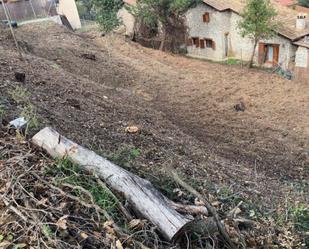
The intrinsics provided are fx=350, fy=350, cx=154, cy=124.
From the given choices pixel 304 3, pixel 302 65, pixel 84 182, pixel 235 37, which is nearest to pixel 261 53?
pixel 235 37

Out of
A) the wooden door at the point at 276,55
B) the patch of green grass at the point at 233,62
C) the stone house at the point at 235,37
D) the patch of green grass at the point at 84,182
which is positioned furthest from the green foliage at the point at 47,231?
the patch of green grass at the point at 233,62

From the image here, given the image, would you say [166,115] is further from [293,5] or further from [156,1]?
[293,5]

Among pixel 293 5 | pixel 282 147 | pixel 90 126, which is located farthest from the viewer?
pixel 293 5

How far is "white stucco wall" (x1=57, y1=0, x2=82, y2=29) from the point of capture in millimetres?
21828

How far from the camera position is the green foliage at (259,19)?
1497cm

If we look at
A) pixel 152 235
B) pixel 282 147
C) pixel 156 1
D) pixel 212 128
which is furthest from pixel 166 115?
pixel 156 1

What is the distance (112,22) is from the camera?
15406 mm

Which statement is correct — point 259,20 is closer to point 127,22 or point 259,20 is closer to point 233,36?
point 233,36

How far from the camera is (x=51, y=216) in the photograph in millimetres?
2545

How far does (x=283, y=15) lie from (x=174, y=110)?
34.7ft

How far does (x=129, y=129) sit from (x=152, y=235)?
3408 mm

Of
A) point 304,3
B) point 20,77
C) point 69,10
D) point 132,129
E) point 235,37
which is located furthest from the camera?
point 304,3

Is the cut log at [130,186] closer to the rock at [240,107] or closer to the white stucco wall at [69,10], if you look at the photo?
the rock at [240,107]

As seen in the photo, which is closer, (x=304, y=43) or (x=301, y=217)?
(x=301, y=217)
